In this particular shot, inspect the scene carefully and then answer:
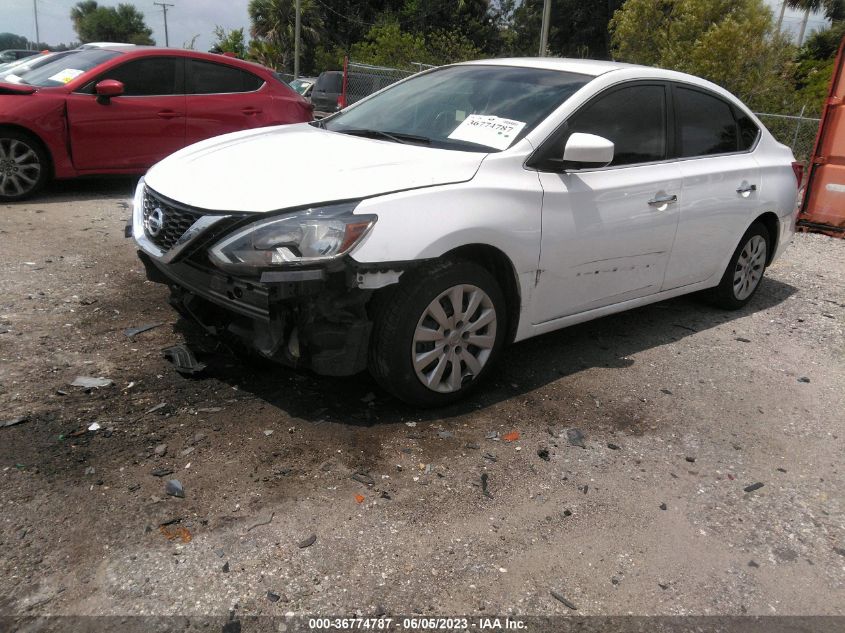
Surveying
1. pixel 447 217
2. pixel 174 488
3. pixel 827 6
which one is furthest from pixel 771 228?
pixel 827 6

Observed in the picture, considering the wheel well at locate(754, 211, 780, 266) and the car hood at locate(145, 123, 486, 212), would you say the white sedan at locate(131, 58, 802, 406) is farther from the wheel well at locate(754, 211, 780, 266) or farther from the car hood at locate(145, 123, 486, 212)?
the wheel well at locate(754, 211, 780, 266)

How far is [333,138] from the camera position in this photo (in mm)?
4195

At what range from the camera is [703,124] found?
5039mm

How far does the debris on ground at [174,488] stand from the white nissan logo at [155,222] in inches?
49.8

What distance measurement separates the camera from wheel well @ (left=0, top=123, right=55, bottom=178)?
283 inches

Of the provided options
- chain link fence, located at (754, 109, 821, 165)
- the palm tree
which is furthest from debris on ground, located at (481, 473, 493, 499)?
the palm tree

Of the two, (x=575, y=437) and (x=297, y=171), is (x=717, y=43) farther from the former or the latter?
(x=297, y=171)

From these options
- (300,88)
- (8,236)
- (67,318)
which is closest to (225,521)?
(67,318)

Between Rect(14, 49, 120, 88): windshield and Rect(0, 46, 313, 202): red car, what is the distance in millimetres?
13

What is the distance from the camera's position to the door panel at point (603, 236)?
13.0 ft

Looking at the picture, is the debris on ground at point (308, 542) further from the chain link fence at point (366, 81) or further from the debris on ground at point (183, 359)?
the chain link fence at point (366, 81)

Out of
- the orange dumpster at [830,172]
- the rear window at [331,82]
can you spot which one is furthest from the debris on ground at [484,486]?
the rear window at [331,82]

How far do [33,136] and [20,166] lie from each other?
1.07ft

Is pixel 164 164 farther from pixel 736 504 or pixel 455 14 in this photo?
pixel 455 14
